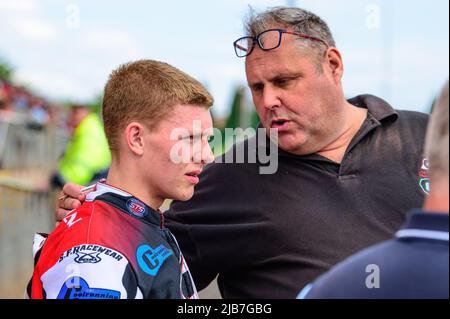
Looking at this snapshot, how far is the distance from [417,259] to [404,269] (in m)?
0.03

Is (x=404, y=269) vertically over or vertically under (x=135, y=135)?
under

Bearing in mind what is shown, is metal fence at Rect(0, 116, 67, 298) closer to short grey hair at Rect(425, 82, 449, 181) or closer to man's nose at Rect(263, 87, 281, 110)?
man's nose at Rect(263, 87, 281, 110)

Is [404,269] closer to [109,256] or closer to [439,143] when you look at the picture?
[439,143]

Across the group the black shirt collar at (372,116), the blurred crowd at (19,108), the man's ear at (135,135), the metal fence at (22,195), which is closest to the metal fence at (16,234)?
the metal fence at (22,195)

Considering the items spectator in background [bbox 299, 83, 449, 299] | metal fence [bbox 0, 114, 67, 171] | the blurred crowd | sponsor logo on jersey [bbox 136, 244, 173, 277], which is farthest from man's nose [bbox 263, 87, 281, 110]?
the blurred crowd

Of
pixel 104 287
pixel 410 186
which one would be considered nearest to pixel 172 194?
pixel 104 287

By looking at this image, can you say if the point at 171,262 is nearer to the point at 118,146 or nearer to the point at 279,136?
the point at 118,146

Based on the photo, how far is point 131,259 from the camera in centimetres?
214

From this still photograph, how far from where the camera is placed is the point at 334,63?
3080 mm

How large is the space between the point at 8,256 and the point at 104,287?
539 centimetres

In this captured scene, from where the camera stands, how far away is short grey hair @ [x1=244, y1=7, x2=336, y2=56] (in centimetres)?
301

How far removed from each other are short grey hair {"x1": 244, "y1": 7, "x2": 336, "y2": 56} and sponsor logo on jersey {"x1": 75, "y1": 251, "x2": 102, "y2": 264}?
51.5 inches

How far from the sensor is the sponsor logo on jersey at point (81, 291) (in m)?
2.04

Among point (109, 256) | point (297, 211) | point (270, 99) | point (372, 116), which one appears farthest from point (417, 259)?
point (372, 116)
